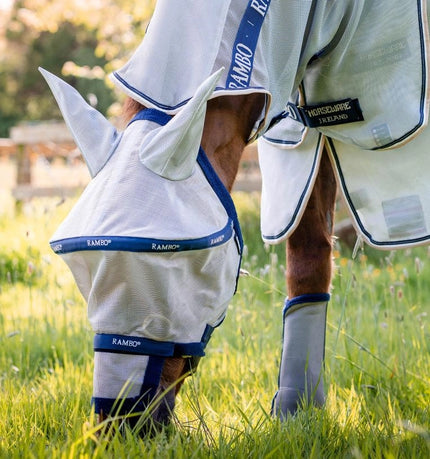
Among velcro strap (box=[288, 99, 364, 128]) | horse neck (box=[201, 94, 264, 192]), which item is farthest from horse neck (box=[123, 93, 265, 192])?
velcro strap (box=[288, 99, 364, 128])

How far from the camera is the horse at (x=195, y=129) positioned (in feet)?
4.85

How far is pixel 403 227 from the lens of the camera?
2434 millimetres

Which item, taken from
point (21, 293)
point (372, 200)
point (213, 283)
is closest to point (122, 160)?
point (213, 283)

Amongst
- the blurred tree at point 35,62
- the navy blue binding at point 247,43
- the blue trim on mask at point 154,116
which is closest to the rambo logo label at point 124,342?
the blue trim on mask at point 154,116

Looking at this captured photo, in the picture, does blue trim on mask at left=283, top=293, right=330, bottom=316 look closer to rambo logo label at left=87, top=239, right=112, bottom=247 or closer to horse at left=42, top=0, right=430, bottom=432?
horse at left=42, top=0, right=430, bottom=432

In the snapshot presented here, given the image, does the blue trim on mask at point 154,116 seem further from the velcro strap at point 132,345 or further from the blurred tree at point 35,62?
the blurred tree at point 35,62

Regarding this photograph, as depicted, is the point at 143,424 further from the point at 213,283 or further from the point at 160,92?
the point at 160,92

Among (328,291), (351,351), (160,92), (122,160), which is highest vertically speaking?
(160,92)

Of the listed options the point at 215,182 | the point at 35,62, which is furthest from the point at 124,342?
the point at 35,62

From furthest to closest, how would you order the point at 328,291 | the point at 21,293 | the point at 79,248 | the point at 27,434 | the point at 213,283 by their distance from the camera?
the point at 21,293, the point at 328,291, the point at 27,434, the point at 213,283, the point at 79,248

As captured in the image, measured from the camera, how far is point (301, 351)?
8.16 ft

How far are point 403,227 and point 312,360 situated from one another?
1.78 ft

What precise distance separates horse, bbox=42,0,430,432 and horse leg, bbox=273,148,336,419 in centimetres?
23

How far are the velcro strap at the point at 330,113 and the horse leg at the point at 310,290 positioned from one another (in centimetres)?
33
